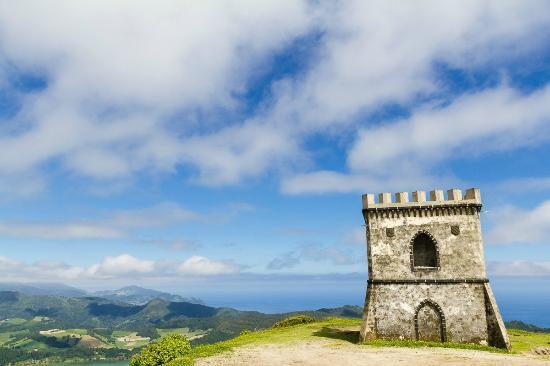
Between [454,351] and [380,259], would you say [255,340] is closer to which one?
[380,259]

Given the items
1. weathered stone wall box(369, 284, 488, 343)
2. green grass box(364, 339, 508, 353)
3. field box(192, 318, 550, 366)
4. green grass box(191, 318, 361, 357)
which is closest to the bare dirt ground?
field box(192, 318, 550, 366)

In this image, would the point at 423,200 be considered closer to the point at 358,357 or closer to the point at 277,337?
the point at 358,357

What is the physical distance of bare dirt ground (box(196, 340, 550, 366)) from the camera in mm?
24469

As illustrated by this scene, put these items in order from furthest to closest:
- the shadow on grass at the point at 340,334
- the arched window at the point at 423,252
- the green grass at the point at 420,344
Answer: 1. the shadow on grass at the point at 340,334
2. the arched window at the point at 423,252
3. the green grass at the point at 420,344

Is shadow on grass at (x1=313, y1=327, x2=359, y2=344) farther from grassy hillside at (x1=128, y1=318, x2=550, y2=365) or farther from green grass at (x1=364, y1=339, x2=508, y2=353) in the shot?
green grass at (x1=364, y1=339, x2=508, y2=353)

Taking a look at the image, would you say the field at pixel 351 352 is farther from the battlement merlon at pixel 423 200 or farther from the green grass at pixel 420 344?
the battlement merlon at pixel 423 200

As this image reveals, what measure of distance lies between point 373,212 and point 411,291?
7.09 m

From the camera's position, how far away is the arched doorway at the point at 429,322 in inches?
1227

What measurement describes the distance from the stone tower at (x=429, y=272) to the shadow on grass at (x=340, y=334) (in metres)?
2.67

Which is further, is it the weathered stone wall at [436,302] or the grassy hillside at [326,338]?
the weathered stone wall at [436,302]

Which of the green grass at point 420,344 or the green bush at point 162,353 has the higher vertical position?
the green grass at point 420,344

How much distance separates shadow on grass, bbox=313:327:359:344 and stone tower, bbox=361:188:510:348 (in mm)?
2674

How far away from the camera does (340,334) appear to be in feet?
122

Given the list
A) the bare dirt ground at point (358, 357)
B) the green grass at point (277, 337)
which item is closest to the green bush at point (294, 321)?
the green grass at point (277, 337)
